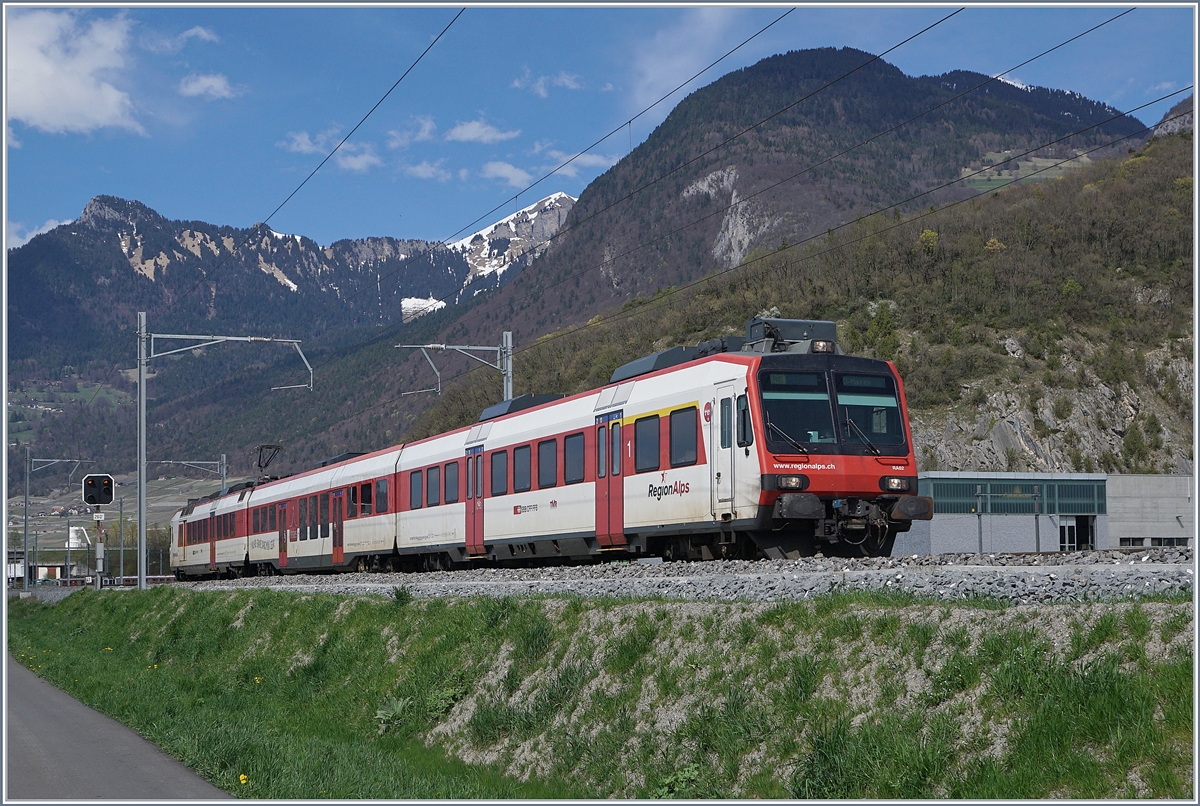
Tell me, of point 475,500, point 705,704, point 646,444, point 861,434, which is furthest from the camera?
point 475,500

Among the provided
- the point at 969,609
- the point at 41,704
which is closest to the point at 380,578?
the point at 41,704

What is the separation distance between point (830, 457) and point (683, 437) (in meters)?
2.37

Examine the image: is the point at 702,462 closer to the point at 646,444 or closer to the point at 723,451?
the point at 723,451

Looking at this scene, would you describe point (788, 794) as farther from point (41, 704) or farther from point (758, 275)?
point (758, 275)

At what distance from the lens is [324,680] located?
1631 cm

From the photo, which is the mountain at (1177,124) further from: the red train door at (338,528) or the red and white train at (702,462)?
the red and white train at (702,462)

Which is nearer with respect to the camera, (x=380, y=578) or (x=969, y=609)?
(x=969, y=609)

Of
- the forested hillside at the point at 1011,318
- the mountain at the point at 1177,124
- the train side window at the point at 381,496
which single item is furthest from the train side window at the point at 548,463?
the mountain at the point at 1177,124

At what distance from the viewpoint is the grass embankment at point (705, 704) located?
6957 mm

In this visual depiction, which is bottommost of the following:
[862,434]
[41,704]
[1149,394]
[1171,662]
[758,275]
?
[41,704]

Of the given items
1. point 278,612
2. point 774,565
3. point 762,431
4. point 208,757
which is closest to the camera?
point 208,757

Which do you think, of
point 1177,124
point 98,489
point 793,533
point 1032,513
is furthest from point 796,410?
point 1177,124

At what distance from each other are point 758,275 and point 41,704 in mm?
85827

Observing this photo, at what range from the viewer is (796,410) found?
1775cm
